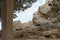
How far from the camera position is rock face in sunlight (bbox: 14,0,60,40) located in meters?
4.71

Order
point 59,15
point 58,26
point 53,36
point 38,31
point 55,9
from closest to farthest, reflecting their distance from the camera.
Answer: point 53,36
point 38,31
point 58,26
point 59,15
point 55,9

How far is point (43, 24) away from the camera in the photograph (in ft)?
18.4

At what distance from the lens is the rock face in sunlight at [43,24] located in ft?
15.4

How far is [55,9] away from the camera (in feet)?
21.3

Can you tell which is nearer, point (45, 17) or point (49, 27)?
point (49, 27)

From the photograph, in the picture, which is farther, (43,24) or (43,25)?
(43,24)

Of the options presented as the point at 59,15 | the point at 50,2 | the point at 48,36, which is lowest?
the point at 48,36

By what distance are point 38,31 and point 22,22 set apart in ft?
6.59

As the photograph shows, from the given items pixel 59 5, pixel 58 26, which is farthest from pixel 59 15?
pixel 58 26

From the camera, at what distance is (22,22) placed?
6.91 m

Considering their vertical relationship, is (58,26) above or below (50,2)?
below

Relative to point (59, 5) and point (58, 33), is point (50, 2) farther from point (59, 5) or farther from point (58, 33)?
point (58, 33)

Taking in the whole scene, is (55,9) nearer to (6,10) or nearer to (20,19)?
(20,19)

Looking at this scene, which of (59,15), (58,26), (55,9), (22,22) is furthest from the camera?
(22,22)
